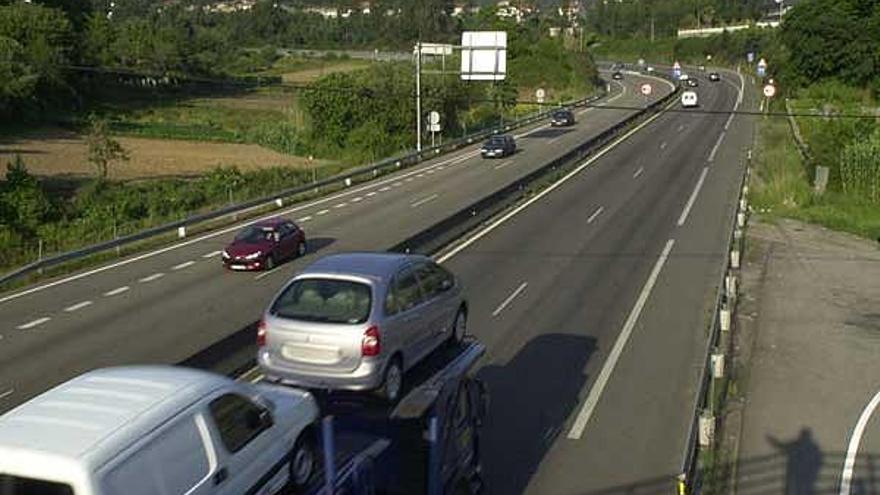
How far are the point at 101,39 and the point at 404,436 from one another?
112m

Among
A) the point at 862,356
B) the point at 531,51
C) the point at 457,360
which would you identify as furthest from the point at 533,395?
the point at 531,51

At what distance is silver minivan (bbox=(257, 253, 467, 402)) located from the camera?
33.3 ft

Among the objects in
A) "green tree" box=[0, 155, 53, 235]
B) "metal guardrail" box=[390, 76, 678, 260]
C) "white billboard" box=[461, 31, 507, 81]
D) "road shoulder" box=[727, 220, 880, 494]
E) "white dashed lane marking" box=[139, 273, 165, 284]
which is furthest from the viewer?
"white billboard" box=[461, 31, 507, 81]

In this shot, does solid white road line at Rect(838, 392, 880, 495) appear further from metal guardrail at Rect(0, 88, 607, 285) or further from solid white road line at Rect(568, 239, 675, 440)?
metal guardrail at Rect(0, 88, 607, 285)

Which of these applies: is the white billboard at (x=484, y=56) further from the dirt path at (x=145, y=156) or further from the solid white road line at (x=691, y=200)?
the dirt path at (x=145, y=156)

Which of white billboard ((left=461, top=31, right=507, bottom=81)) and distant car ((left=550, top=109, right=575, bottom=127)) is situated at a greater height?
white billboard ((left=461, top=31, right=507, bottom=81))

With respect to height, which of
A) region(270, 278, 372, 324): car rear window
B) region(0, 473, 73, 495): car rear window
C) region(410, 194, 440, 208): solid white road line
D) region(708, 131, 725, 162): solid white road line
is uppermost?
region(0, 473, 73, 495): car rear window

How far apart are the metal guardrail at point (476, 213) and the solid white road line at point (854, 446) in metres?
10.7

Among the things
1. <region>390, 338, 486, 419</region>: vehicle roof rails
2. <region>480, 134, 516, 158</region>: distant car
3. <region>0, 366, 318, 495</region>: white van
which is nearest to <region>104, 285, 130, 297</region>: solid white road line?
<region>390, 338, 486, 419</region>: vehicle roof rails

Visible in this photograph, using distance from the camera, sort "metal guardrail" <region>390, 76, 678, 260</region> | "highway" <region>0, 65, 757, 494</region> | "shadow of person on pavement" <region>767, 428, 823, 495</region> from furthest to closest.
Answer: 1. "metal guardrail" <region>390, 76, 678, 260</region>
2. "highway" <region>0, 65, 757, 494</region>
3. "shadow of person on pavement" <region>767, 428, 823, 495</region>

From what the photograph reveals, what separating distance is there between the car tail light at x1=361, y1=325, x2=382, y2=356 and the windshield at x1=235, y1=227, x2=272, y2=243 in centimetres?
1597

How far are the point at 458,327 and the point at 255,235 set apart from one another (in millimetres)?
14370

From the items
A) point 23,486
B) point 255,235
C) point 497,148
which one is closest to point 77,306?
point 255,235

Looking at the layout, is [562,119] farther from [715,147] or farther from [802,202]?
[802,202]
